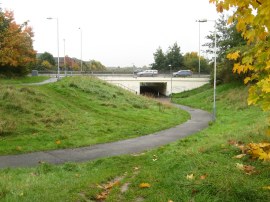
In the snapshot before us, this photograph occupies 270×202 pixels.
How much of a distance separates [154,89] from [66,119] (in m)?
52.8

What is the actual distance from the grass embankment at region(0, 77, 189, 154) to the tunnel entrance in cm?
3574

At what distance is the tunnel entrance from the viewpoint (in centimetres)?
6706

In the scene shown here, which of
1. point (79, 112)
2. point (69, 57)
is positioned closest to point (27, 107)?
point (79, 112)

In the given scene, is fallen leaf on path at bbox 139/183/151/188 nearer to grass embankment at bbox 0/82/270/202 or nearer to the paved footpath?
grass embankment at bbox 0/82/270/202

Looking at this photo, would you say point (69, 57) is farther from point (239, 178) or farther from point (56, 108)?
point (239, 178)

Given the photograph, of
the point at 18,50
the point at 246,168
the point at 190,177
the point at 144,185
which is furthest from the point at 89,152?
the point at 18,50

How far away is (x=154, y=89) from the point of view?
72.8 meters

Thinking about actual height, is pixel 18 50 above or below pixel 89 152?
above

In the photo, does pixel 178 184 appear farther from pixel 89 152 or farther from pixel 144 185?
pixel 89 152

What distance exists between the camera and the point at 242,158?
7.98 metres

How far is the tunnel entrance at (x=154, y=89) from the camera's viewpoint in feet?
220

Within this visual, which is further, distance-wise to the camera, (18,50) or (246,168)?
(18,50)

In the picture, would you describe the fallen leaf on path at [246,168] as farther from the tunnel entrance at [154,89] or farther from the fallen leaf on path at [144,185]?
the tunnel entrance at [154,89]

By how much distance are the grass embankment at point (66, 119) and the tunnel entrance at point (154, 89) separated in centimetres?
3574
